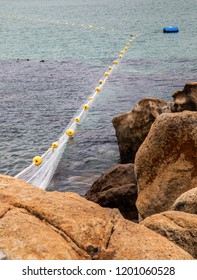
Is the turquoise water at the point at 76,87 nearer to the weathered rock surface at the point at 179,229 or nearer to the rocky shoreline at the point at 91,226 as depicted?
the rocky shoreline at the point at 91,226

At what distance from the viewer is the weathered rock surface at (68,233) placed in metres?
5.21

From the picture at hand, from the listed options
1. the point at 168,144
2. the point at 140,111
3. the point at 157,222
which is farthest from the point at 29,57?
the point at 157,222

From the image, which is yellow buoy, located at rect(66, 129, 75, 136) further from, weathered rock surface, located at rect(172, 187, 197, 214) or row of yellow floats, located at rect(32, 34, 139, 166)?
weathered rock surface, located at rect(172, 187, 197, 214)

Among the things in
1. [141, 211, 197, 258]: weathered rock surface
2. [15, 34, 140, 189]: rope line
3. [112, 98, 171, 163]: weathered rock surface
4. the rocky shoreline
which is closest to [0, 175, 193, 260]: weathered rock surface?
the rocky shoreline

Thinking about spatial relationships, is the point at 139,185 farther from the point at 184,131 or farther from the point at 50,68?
the point at 50,68

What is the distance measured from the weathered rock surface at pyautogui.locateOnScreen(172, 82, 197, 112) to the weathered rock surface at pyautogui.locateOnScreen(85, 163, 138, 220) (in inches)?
115

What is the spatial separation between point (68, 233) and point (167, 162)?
509 centimetres

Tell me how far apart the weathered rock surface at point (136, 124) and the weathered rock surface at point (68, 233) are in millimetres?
9857

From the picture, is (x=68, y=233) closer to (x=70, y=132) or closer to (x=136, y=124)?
(x=136, y=124)

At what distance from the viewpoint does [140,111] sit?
16156mm

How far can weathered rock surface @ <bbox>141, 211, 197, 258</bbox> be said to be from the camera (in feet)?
20.9

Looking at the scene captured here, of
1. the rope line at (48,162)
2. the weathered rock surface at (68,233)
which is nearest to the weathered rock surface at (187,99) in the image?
the rope line at (48,162)

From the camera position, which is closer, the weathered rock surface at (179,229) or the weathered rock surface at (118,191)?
the weathered rock surface at (179,229)

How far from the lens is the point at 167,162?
404 inches
